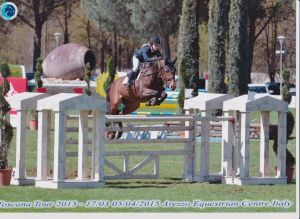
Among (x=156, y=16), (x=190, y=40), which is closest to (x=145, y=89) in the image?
(x=190, y=40)

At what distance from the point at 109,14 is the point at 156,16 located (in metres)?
2.12

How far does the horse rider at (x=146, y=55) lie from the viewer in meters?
15.6

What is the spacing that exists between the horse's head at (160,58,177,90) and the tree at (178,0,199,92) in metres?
14.4

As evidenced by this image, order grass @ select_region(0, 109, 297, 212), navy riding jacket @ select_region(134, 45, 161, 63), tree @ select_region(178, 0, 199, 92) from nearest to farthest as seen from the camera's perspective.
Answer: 1. grass @ select_region(0, 109, 297, 212)
2. navy riding jacket @ select_region(134, 45, 161, 63)
3. tree @ select_region(178, 0, 199, 92)

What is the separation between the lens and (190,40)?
30359 millimetres

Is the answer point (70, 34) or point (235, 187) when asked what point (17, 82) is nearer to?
point (235, 187)

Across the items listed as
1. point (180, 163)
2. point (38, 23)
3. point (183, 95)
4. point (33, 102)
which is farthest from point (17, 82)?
point (38, 23)

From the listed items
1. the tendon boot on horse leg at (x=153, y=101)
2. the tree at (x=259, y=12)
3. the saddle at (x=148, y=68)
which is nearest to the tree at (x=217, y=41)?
the saddle at (x=148, y=68)

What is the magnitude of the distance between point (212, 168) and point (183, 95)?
831cm

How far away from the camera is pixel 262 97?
14297 mm

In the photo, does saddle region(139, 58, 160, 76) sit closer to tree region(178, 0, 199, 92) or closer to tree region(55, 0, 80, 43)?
tree region(178, 0, 199, 92)

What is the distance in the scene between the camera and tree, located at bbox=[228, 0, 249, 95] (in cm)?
3139

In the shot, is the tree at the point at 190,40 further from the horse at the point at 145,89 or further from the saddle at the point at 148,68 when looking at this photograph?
the saddle at the point at 148,68

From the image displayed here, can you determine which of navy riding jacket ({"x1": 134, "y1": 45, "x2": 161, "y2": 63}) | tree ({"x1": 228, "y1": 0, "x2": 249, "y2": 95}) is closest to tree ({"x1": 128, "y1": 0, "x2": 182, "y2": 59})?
tree ({"x1": 228, "y1": 0, "x2": 249, "y2": 95})
